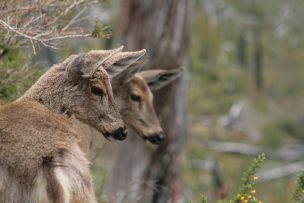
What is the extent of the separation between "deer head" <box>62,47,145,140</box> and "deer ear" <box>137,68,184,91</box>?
2925 mm

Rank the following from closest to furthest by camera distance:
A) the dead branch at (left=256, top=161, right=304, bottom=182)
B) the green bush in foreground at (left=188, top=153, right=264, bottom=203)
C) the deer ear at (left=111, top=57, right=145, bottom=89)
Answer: the green bush in foreground at (left=188, top=153, right=264, bottom=203) → the deer ear at (left=111, top=57, right=145, bottom=89) → the dead branch at (left=256, top=161, right=304, bottom=182)

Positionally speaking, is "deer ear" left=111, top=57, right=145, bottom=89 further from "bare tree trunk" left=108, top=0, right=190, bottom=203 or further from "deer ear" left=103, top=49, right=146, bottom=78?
"bare tree trunk" left=108, top=0, right=190, bottom=203

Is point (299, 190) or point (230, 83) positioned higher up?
point (299, 190)

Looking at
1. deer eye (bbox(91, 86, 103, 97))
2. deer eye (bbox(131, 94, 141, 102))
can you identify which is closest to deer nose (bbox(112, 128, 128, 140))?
deer eye (bbox(91, 86, 103, 97))

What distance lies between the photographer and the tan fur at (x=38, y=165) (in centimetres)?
561

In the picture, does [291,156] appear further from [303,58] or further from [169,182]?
[169,182]

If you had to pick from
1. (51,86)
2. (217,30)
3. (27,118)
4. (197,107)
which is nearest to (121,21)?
(51,86)

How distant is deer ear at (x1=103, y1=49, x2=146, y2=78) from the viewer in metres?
6.99

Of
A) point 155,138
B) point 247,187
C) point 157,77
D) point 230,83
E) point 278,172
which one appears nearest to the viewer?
point 247,187

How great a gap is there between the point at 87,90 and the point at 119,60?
1.17ft

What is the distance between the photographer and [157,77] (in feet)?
33.5

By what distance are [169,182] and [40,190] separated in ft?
27.3

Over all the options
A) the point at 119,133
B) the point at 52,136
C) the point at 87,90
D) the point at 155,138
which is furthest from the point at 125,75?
the point at 52,136

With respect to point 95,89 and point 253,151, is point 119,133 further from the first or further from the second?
point 253,151
